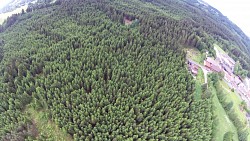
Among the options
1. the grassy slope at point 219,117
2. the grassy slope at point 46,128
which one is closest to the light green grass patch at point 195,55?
the grassy slope at point 219,117

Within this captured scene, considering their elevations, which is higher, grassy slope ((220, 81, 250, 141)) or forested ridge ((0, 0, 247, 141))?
forested ridge ((0, 0, 247, 141))

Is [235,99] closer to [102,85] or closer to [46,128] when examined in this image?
[102,85]

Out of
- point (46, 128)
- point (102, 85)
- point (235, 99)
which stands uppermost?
point (102, 85)

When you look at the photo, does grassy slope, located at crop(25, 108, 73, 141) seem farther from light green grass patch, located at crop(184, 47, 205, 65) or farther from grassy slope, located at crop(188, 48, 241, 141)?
light green grass patch, located at crop(184, 47, 205, 65)

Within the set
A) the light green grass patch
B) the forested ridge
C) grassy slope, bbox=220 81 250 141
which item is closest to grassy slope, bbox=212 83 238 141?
the forested ridge

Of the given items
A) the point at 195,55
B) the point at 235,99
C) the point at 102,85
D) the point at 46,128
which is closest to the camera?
the point at 46,128

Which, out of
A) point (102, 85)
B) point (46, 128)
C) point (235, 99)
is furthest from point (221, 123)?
point (46, 128)
